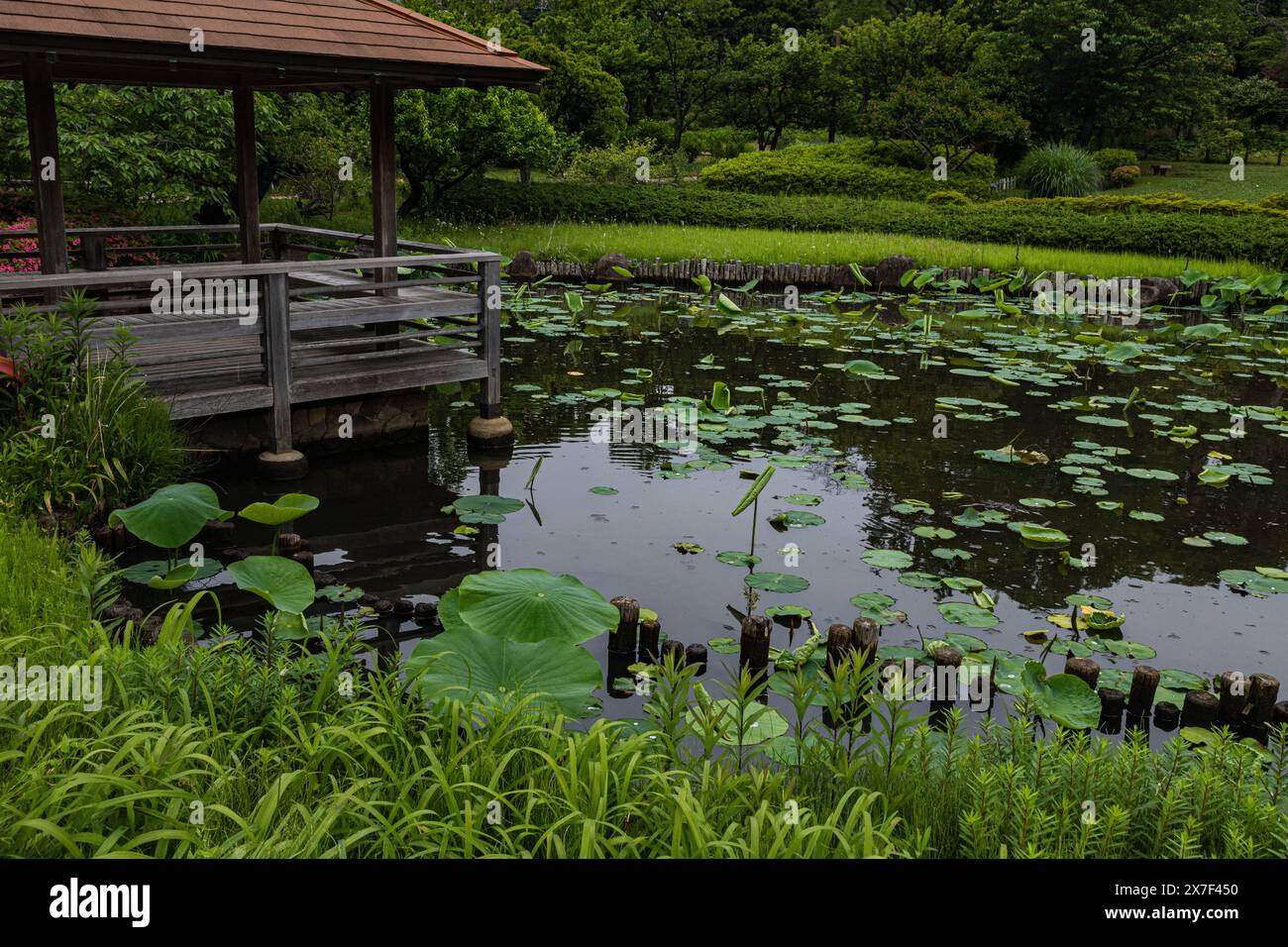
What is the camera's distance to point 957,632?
5.96 meters

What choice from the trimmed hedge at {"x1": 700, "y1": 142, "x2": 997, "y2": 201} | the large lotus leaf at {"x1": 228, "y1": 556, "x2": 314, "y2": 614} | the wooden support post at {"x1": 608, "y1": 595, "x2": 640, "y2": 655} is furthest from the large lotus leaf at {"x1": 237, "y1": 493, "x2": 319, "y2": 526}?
the trimmed hedge at {"x1": 700, "y1": 142, "x2": 997, "y2": 201}

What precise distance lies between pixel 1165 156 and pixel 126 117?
30.9 metres

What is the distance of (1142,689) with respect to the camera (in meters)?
5.16

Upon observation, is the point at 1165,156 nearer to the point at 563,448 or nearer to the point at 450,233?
the point at 450,233

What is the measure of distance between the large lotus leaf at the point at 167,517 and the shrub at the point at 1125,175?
96.9ft

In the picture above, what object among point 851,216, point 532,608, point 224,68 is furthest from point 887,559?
point 851,216

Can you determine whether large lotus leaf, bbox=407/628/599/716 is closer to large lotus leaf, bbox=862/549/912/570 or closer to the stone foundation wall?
large lotus leaf, bbox=862/549/912/570

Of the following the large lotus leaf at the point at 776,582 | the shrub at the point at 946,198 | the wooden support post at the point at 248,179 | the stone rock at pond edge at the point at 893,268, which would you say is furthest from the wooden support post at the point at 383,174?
the shrub at the point at 946,198

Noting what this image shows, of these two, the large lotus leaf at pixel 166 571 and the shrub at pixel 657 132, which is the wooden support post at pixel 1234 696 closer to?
the large lotus leaf at pixel 166 571

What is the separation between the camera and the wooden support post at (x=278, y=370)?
Answer: 8141 millimetres

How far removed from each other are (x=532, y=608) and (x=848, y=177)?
25.6 meters

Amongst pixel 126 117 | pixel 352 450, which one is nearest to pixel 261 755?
pixel 352 450

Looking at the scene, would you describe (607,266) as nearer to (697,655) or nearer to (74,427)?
(74,427)

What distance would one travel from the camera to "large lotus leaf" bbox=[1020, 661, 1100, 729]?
468cm
